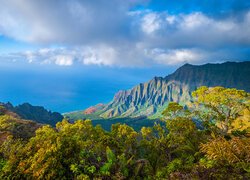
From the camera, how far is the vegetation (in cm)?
1307

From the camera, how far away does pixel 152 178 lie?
18703 millimetres

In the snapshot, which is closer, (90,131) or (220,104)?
(90,131)

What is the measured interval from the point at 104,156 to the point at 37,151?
719 cm

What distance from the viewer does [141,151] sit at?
105 ft

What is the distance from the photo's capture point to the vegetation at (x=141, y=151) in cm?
1307

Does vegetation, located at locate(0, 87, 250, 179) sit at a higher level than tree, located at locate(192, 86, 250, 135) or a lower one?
lower

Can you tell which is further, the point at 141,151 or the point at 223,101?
the point at 223,101

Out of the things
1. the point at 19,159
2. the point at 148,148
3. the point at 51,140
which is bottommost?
the point at 148,148

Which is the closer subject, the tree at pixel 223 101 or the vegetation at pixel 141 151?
the vegetation at pixel 141 151

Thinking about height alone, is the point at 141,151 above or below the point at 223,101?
below

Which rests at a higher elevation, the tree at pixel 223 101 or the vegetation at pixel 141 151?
the tree at pixel 223 101

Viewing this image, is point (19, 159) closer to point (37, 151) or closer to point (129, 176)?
point (37, 151)

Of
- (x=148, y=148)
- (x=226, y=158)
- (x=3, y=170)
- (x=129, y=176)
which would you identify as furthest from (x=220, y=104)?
(x=3, y=170)

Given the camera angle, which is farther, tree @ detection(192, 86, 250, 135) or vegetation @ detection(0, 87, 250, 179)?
tree @ detection(192, 86, 250, 135)
